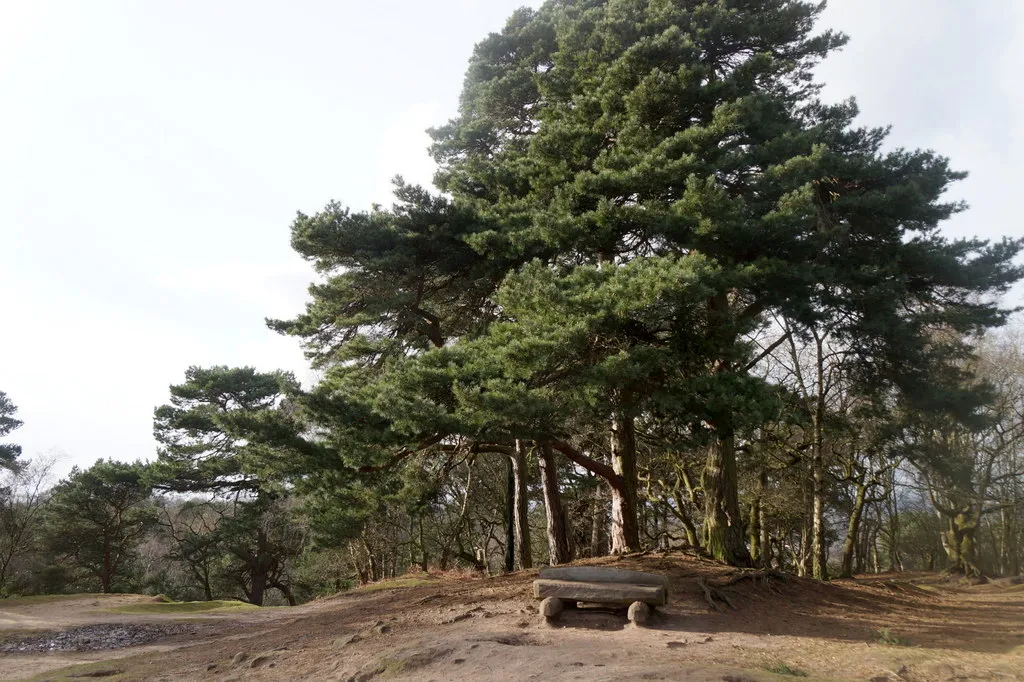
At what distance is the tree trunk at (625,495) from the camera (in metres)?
12.1

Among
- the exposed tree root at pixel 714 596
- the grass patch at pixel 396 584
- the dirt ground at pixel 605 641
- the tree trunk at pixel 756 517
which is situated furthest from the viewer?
the tree trunk at pixel 756 517

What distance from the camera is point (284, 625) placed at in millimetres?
12109

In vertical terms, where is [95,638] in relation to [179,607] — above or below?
above

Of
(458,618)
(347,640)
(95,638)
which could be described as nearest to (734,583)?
(458,618)

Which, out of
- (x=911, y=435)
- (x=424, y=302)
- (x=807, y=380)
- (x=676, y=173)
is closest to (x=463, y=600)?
(x=424, y=302)

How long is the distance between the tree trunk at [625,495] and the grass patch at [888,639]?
4.53 m

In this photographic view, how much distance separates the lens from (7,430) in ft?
79.8

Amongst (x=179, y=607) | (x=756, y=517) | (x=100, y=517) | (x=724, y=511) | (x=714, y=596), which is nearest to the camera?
(x=714, y=596)

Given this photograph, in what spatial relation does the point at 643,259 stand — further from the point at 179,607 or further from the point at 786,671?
the point at 179,607

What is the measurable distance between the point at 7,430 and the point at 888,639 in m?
30.4

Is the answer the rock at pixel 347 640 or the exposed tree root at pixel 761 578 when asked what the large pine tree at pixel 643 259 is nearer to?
the exposed tree root at pixel 761 578

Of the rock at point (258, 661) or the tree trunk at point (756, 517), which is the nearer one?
the rock at point (258, 661)

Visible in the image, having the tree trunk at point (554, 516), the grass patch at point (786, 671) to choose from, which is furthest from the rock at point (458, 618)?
the tree trunk at point (554, 516)

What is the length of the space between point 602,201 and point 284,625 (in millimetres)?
10388
